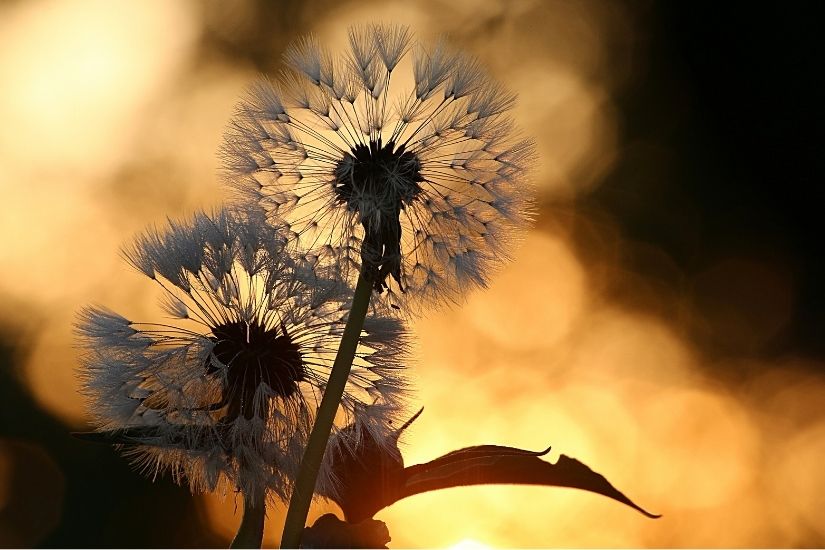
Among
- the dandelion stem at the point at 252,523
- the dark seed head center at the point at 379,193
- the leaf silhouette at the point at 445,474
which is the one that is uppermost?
the dark seed head center at the point at 379,193

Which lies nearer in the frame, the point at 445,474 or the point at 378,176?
the point at 445,474

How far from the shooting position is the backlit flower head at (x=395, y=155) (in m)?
1.63

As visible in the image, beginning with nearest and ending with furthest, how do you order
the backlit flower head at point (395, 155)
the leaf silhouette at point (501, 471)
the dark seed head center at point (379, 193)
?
the leaf silhouette at point (501, 471) < the dark seed head center at point (379, 193) < the backlit flower head at point (395, 155)

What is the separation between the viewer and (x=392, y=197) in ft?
5.02

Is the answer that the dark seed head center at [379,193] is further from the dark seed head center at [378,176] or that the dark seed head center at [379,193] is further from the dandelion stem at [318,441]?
the dandelion stem at [318,441]


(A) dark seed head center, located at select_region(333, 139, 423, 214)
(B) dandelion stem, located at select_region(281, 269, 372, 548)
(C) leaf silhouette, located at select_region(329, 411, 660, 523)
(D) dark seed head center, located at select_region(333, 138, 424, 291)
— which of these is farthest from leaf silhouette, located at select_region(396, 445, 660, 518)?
(A) dark seed head center, located at select_region(333, 139, 423, 214)

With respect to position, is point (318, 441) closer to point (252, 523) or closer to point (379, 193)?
point (252, 523)

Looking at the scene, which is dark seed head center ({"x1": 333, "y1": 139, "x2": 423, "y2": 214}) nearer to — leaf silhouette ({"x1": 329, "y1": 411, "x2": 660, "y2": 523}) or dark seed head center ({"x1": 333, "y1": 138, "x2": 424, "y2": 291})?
dark seed head center ({"x1": 333, "y1": 138, "x2": 424, "y2": 291})

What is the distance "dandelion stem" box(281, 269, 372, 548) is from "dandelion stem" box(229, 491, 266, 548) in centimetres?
6

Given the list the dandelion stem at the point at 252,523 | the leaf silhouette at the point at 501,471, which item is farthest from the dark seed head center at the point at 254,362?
the leaf silhouette at the point at 501,471

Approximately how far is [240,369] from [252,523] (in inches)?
10.6

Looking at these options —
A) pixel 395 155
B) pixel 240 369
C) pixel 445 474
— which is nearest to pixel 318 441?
pixel 445 474

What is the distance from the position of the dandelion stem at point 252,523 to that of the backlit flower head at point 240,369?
0.12 ft

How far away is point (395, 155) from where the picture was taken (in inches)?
63.5
